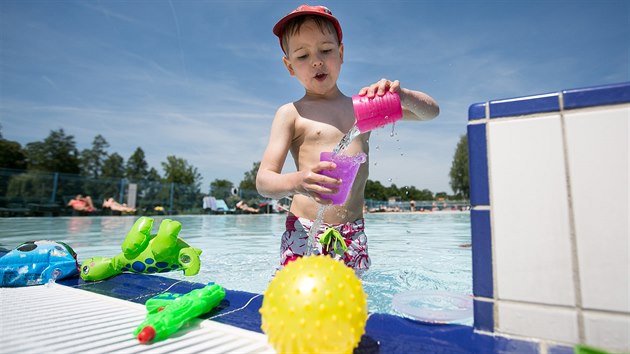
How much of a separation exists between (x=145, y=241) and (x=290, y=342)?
2.01 m

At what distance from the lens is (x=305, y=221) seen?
8.03 feet

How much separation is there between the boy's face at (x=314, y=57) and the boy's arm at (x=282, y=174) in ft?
0.81

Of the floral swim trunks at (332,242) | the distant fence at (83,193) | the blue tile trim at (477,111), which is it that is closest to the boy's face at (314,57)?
the floral swim trunks at (332,242)

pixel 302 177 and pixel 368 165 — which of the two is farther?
pixel 368 165

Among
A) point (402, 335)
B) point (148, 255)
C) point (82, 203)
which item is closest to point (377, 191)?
point (82, 203)

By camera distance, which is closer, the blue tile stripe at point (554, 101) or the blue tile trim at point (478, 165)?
the blue tile stripe at point (554, 101)

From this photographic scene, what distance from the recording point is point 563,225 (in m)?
1.03

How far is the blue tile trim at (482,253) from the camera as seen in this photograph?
1133 millimetres

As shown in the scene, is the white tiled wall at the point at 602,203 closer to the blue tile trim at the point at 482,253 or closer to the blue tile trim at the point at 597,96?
the blue tile trim at the point at 597,96

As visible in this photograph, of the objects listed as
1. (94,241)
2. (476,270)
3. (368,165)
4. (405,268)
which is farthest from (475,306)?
(94,241)

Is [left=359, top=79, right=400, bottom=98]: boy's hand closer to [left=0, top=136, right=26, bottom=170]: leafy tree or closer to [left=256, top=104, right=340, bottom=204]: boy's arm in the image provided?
[left=256, top=104, right=340, bottom=204]: boy's arm

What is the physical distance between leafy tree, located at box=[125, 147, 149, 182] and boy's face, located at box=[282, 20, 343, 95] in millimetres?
54638

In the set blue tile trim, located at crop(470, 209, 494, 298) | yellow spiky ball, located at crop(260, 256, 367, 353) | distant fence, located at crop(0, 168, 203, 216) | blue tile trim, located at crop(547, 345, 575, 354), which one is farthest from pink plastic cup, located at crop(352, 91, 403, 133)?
distant fence, located at crop(0, 168, 203, 216)

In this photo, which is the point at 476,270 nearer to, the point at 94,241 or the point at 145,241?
the point at 145,241
